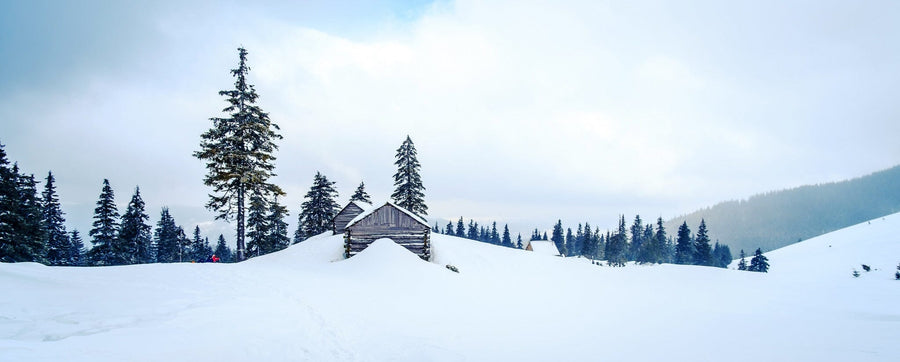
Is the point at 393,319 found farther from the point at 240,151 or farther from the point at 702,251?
the point at 702,251

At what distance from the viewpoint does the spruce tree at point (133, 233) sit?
3250cm

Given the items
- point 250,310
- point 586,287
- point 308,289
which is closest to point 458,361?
point 250,310

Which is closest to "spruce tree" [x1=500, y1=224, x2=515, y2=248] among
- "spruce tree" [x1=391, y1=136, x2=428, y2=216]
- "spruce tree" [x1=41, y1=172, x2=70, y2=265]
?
"spruce tree" [x1=391, y1=136, x2=428, y2=216]

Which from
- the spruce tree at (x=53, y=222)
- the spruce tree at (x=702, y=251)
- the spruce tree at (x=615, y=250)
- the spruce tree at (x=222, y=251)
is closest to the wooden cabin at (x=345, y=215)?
the spruce tree at (x=53, y=222)

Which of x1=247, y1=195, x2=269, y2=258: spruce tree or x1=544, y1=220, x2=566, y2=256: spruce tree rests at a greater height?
x1=247, y1=195, x2=269, y2=258: spruce tree

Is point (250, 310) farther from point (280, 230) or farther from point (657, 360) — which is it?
point (280, 230)

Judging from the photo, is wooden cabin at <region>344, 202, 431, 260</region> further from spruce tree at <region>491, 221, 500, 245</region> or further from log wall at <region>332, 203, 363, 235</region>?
spruce tree at <region>491, 221, 500, 245</region>

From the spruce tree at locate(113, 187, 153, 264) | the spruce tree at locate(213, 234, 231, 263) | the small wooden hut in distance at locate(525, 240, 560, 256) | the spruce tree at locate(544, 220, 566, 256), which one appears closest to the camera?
the spruce tree at locate(113, 187, 153, 264)

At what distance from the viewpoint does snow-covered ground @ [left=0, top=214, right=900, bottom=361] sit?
6172mm

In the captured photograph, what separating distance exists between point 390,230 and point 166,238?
4075cm

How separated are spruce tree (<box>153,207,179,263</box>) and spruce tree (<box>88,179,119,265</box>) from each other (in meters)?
16.5

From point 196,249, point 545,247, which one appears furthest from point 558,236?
point 196,249

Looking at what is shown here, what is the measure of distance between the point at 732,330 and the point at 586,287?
11449mm

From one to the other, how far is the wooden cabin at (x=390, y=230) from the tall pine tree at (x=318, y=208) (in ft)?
60.0
